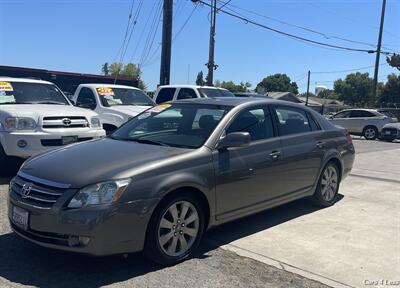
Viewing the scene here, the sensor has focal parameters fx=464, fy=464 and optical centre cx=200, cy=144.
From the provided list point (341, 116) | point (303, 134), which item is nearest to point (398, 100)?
point (341, 116)

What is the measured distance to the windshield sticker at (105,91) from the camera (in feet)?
36.0

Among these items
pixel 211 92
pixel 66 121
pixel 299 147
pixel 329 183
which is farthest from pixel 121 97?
pixel 299 147

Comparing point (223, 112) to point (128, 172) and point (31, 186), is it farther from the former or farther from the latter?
point (31, 186)

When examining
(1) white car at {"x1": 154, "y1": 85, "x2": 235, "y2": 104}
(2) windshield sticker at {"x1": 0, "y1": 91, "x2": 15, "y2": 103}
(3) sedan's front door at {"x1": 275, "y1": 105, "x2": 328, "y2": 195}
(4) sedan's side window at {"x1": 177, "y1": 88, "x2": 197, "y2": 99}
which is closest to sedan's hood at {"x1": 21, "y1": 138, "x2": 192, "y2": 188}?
(3) sedan's front door at {"x1": 275, "y1": 105, "x2": 328, "y2": 195}

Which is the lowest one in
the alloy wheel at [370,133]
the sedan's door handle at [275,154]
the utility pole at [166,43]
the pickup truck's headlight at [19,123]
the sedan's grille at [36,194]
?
the alloy wheel at [370,133]

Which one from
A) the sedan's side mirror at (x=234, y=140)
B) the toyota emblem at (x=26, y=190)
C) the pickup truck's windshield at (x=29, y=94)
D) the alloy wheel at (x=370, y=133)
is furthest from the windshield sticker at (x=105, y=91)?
the alloy wheel at (x=370, y=133)

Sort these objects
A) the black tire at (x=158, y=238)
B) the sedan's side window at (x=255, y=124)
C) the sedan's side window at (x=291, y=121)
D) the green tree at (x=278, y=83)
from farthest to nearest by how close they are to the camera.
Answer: the green tree at (x=278, y=83) < the sedan's side window at (x=291, y=121) < the sedan's side window at (x=255, y=124) < the black tire at (x=158, y=238)

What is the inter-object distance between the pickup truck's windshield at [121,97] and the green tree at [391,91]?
189 feet

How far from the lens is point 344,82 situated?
109m

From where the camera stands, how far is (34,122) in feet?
25.2

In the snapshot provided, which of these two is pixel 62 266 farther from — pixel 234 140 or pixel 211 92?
pixel 211 92

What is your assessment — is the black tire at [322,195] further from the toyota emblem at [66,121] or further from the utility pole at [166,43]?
the utility pole at [166,43]

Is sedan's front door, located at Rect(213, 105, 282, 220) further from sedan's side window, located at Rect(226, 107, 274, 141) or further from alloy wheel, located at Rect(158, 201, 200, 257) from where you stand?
alloy wheel, located at Rect(158, 201, 200, 257)

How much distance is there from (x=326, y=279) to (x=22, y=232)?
281 cm
